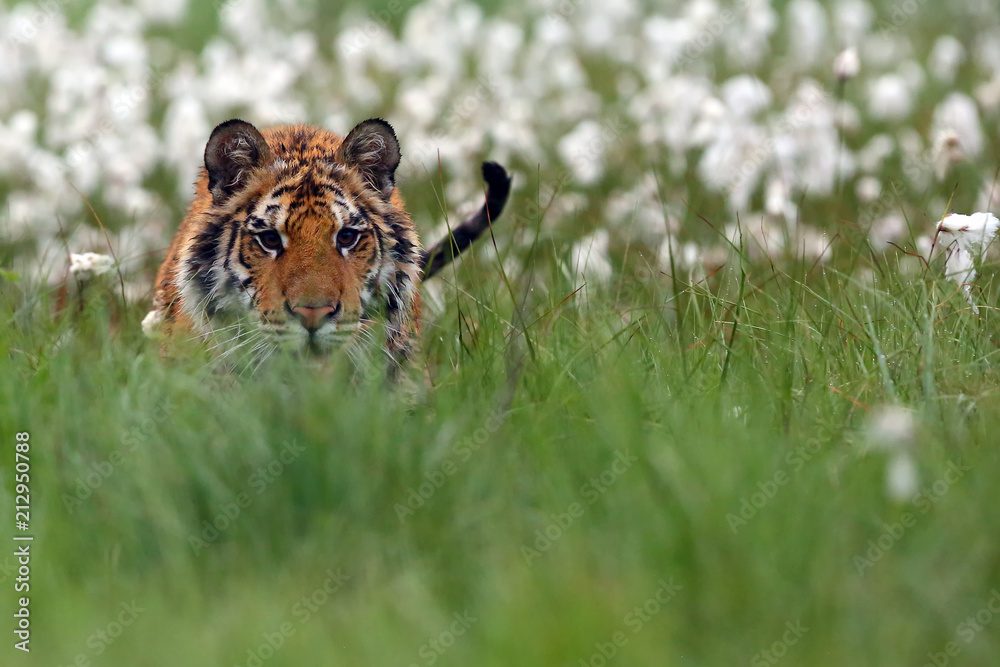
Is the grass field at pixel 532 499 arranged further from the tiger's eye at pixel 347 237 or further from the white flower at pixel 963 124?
the white flower at pixel 963 124

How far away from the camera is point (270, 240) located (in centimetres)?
370

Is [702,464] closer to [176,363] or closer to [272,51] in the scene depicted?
[176,363]

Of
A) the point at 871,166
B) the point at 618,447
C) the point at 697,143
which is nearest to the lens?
the point at 618,447

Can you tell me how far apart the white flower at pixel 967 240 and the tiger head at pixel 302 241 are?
1.92 metres

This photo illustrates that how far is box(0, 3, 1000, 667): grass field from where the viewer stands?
2.52 m

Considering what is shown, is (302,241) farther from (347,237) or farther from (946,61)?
(946,61)

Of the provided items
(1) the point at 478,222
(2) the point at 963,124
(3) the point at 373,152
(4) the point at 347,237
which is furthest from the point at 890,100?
(4) the point at 347,237

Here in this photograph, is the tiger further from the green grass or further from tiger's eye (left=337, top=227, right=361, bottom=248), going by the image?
the green grass

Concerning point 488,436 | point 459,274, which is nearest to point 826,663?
point 488,436

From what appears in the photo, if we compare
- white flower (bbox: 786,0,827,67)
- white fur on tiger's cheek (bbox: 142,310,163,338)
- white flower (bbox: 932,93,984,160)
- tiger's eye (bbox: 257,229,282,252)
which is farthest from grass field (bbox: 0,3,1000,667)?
white flower (bbox: 786,0,827,67)

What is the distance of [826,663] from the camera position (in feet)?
7.95

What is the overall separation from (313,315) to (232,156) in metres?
0.74

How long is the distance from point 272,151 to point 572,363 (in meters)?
1.31

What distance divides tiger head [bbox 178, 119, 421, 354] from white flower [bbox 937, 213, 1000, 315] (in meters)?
1.92
